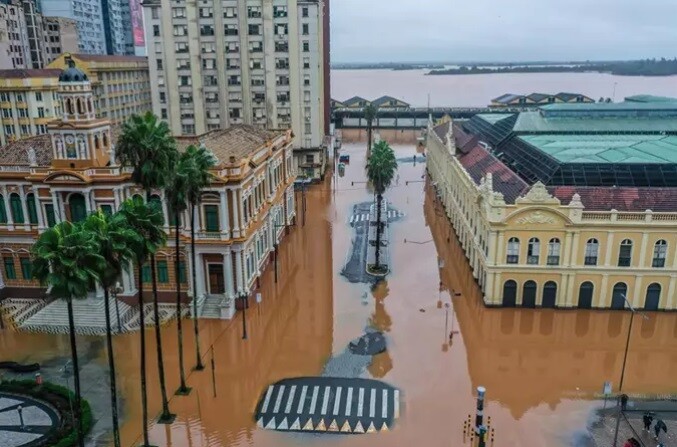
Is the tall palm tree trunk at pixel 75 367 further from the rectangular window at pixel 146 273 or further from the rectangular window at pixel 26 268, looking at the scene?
the rectangular window at pixel 26 268

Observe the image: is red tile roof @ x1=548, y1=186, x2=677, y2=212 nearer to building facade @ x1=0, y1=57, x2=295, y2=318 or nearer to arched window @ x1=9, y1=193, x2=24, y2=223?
building facade @ x1=0, y1=57, x2=295, y2=318

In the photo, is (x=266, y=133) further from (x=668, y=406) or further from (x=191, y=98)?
(x=668, y=406)

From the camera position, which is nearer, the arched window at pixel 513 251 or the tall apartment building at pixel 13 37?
the arched window at pixel 513 251

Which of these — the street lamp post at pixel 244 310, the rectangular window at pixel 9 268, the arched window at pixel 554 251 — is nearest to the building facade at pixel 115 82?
the rectangular window at pixel 9 268

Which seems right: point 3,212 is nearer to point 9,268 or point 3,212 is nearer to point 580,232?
point 9,268

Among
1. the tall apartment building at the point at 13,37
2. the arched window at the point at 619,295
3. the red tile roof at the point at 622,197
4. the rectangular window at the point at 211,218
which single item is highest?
the tall apartment building at the point at 13,37
